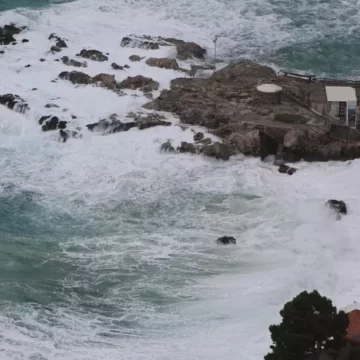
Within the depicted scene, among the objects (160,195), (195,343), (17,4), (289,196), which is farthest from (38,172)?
(17,4)

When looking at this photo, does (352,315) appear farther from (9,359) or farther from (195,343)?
(9,359)

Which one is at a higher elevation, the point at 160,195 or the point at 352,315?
the point at 352,315

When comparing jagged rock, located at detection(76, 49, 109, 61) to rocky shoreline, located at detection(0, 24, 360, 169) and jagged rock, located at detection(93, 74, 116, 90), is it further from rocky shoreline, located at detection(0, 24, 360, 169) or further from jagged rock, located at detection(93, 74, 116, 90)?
jagged rock, located at detection(93, 74, 116, 90)

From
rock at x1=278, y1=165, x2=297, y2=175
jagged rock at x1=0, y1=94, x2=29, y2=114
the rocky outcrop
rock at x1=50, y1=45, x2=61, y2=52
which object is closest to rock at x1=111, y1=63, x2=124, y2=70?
the rocky outcrop

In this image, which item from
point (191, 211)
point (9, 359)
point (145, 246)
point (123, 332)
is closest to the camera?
point (9, 359)

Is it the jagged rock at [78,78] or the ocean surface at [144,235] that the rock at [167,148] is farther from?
the jagged rock at [78,78]

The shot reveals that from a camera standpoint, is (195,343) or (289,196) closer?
(195,343)
